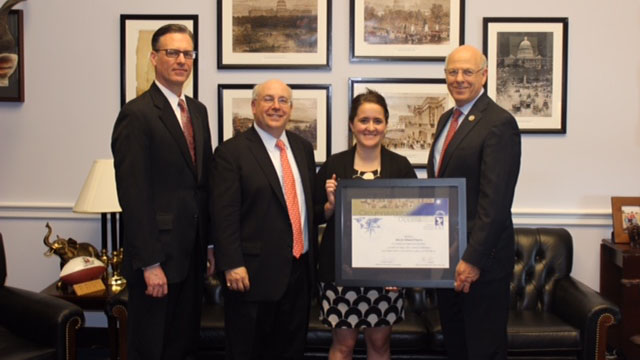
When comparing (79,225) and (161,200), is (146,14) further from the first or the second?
(161,200)

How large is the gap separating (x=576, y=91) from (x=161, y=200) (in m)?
2.95

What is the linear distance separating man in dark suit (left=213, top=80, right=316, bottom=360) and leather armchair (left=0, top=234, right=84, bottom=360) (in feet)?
2.97

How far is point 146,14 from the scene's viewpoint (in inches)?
156

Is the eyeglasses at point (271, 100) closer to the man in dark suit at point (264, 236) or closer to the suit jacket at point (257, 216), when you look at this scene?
the man in dark suit at point (264, 236)

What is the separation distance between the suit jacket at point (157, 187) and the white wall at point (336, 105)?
164cm

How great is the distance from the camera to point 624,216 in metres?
3.80

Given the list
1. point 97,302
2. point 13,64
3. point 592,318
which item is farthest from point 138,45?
point 592,318

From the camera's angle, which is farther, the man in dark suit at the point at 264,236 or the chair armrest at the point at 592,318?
the chair armrest at the point at 592,318

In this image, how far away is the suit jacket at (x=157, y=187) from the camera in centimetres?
226

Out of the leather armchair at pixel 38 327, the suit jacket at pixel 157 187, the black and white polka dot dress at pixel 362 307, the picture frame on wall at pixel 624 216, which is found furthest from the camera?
the picture frame on wall at pixel 624 216

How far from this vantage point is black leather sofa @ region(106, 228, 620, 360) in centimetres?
310

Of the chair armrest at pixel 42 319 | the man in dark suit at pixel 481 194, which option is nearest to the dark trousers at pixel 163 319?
the chair armrest at pixel 42 319

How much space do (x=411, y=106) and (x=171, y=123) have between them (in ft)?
6.64

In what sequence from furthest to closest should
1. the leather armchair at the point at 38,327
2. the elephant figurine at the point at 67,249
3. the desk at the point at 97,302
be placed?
1. the elephant figurine at the point at 67,249
2. the desk at the point at 97,302
3. the leather armchair at the point at 38,327
